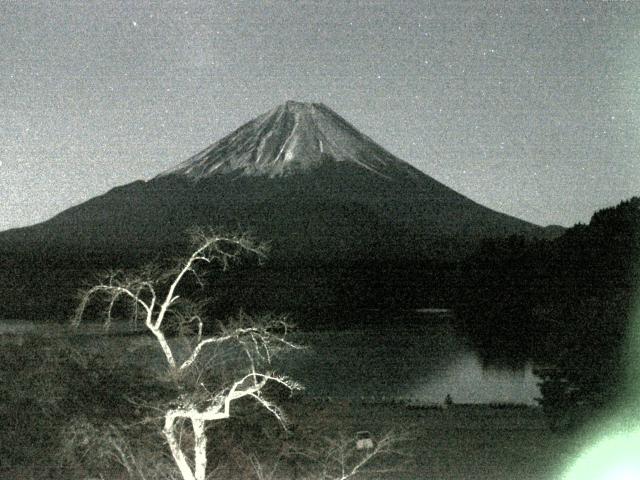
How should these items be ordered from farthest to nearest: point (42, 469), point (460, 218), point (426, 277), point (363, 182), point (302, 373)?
point (363, 182)
point (460, 218)
point (426, 277)
point (302, 373)
point (42, 469)

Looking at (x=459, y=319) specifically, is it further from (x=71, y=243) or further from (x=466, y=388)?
(x=71, y=243)

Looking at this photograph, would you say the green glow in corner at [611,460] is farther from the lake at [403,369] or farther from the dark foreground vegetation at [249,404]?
the lake at [403,369]

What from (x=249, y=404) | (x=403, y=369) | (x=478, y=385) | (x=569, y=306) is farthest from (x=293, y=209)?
(x=249, y=404)

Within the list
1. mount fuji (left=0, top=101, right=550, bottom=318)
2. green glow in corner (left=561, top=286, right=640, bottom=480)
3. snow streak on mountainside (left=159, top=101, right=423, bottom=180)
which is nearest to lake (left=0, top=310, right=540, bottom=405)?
green glow in corner (left=561, top=286, right=640, bottom=480)

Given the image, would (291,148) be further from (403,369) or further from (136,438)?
(136,438)

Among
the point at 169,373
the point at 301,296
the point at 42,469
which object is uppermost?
the point at 169,373

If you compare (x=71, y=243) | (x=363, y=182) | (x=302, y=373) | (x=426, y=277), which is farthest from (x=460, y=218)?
(x=302, y=373)

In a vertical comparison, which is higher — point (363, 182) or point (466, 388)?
point (363, 182)
